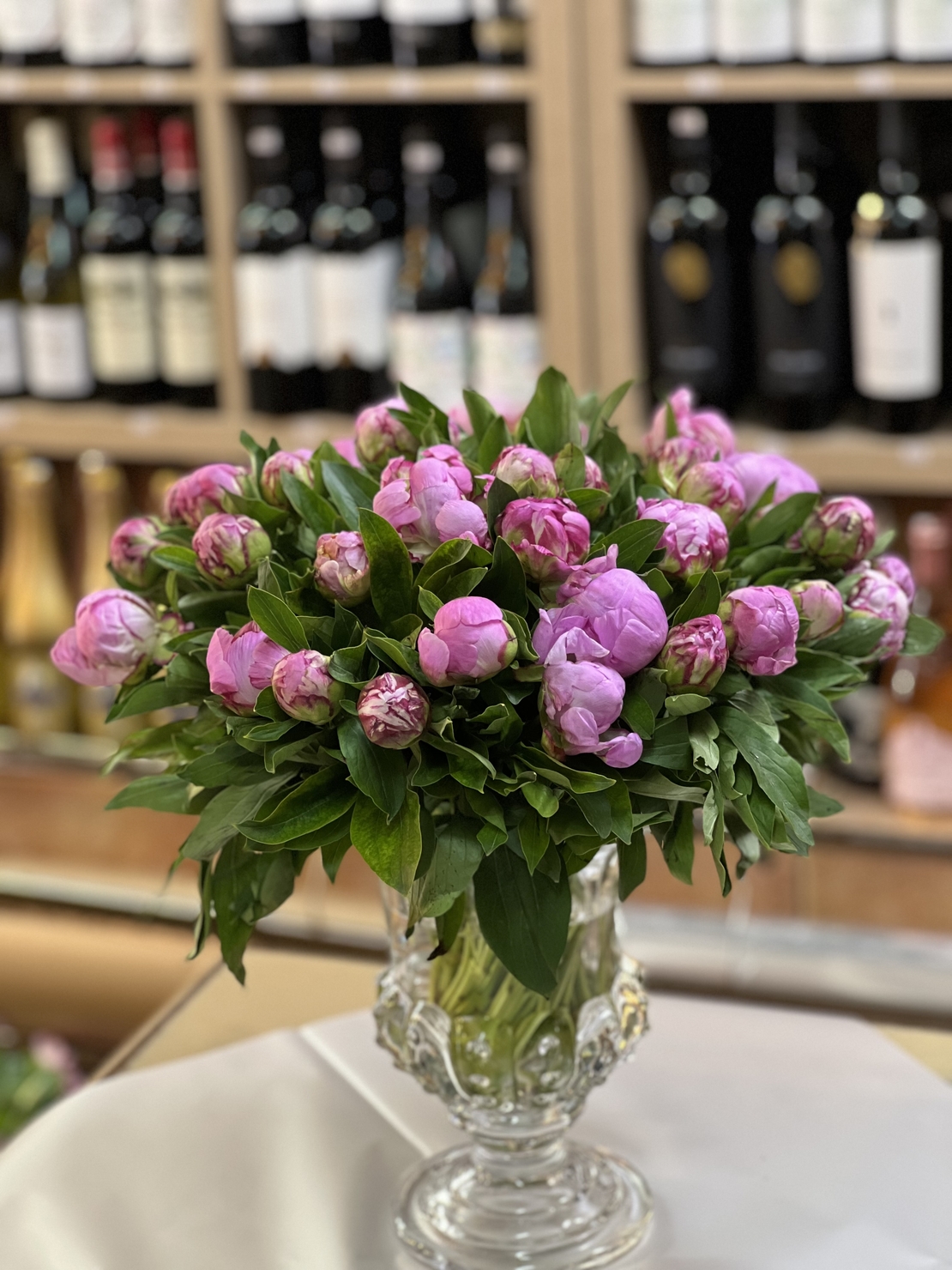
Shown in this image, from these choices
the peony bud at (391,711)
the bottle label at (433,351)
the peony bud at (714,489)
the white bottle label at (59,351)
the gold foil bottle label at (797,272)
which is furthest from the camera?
the white bottle label at (59,351)

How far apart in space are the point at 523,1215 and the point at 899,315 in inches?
48.4

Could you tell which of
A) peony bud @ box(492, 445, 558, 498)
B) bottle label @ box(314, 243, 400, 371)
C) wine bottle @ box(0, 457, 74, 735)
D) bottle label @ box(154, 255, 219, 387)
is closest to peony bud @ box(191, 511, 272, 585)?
peony bud @ box(492, 445, 558, 498)

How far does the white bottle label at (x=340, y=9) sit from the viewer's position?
6.05 feet

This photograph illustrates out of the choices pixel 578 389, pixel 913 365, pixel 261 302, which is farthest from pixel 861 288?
pixel 261 302

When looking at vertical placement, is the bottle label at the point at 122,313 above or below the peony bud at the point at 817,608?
above

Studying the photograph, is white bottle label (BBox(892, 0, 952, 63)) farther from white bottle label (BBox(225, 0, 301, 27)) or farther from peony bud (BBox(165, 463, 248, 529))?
peony bud (BBox(165, 463, 248, 529))

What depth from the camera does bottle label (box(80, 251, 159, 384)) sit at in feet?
6.83

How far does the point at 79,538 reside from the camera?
2430mm

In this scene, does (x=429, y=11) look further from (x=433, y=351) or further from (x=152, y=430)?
A: (x=152, y=430)

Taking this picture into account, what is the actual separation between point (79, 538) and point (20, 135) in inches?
22.8

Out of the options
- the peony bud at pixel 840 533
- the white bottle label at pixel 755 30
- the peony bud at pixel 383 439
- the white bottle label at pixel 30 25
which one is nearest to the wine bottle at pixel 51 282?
the white bottle label at pixel 30 25

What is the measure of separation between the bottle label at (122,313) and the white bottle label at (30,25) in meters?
0.26

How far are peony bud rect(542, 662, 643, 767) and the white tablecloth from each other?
0.27 meters

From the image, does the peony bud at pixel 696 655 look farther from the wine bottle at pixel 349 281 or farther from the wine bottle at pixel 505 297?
the wine bottle at pixel 349 281
